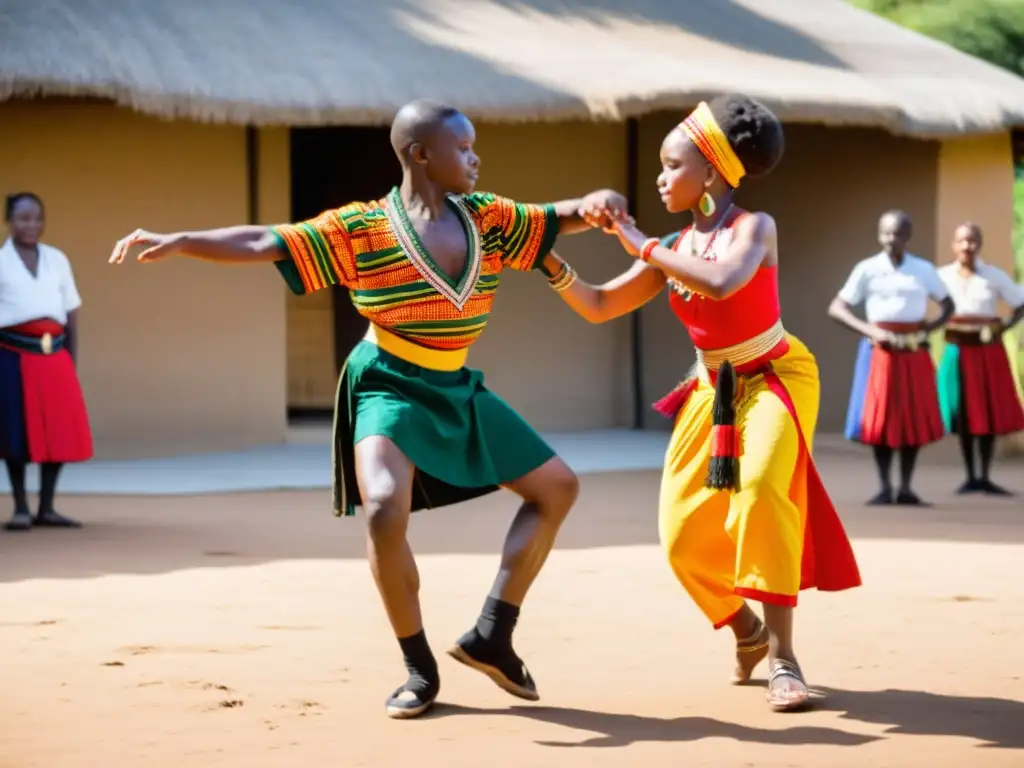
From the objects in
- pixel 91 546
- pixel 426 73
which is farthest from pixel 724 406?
pixel 426 73

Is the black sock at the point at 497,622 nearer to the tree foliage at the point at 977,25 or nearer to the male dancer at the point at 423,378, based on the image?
the male dancer at the point at 423,378

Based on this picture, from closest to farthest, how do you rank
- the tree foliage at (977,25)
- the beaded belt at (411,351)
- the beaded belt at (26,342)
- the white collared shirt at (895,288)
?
the beaded belt at (411,351) → the beaded belt at (26,342) → the white collared shirt at (895,288) → the tree foliage at (977,25)

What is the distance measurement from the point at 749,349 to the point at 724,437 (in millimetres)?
258

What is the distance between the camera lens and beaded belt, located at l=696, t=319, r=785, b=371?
5.21 metres

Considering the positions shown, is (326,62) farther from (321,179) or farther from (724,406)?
(724,406)

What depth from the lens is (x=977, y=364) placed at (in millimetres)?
10867

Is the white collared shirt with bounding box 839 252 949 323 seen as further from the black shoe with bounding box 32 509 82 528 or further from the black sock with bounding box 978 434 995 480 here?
the black shoe with bounding box 32 509 82 528

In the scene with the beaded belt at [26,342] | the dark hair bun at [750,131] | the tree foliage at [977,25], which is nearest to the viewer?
the dark hair bun at [750,131]

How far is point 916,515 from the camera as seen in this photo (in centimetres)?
976

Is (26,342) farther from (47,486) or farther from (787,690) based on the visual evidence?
(787,690)

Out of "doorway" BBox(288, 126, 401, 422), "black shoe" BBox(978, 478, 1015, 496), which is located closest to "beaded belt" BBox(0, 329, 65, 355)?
"black shoe" BBox(978, 478, 1015, 496)

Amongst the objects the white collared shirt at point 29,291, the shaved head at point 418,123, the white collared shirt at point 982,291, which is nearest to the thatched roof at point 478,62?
the white collared shirt at point 982,291

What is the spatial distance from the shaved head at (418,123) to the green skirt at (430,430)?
55 centimetres

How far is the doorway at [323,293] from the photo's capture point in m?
15.0
